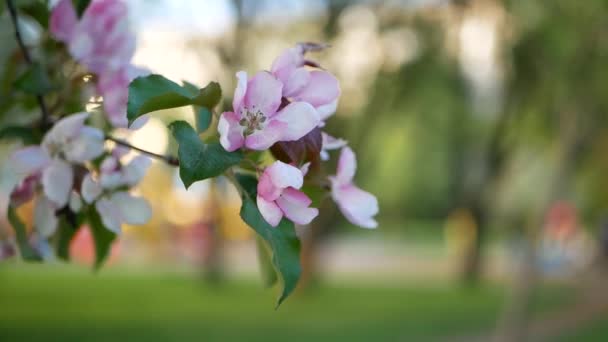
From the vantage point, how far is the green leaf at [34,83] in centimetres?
83

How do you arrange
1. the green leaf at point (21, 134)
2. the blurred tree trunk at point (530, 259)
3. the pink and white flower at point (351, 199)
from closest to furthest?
the pink and white flower at point (351, 199) → the green leaf at point (21, 134) → the blurred tree trunk at point (530, 259)

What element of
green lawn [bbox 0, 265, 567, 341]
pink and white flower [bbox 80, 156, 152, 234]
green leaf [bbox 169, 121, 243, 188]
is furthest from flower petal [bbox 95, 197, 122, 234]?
green lawn [bbox 0, 265, 567, 341]

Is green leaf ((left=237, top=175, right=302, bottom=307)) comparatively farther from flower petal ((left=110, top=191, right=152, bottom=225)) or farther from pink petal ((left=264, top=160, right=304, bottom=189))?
flower petal ((left=110, top=191, right=152, bottom=225))

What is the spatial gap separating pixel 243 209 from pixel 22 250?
0.34 metres

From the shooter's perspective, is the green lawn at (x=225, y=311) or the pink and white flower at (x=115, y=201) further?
the green lawn at (x=225, y=311)

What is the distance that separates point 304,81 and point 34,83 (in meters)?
0.34

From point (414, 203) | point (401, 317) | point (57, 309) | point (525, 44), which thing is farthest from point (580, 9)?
point (414, 203)

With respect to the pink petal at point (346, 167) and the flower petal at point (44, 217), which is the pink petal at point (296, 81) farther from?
the flower petal at point (44, 217)

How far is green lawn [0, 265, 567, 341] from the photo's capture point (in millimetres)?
7816

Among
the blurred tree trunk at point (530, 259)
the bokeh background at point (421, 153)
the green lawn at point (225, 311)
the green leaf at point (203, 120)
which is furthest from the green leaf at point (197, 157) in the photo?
the green lawn at point (225, 311)

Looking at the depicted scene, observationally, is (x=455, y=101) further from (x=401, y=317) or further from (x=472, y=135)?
(x=401, y=317)

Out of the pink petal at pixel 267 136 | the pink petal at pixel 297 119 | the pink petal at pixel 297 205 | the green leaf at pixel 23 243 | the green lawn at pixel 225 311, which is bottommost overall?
the green lawn at pixel 225 311

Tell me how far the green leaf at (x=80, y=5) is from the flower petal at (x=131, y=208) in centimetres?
21

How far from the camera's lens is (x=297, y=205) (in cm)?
63
